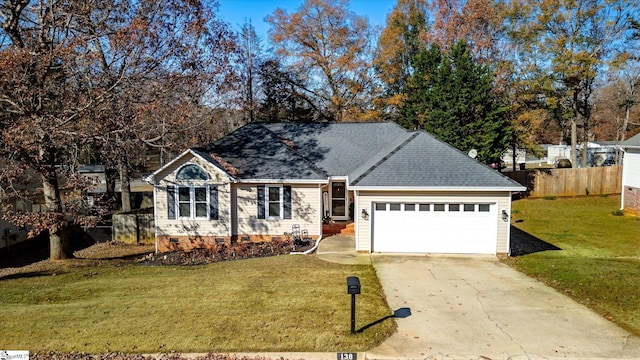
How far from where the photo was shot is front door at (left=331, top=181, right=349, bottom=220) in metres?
19.3

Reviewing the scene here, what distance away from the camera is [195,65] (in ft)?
56.7

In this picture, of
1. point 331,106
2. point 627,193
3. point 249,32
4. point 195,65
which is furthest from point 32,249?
point 627,193

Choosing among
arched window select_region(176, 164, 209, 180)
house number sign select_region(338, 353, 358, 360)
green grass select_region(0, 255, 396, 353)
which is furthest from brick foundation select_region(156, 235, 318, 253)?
house number sign select_region(338, 353, 358, 360)

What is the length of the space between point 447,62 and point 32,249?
85.0ft

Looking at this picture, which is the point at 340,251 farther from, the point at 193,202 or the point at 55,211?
the point at 55,211

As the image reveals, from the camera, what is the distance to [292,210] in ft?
57.7

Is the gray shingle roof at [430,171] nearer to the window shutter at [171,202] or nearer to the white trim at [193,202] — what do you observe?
the white trim at [193,202]

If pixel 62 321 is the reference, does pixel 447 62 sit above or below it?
above

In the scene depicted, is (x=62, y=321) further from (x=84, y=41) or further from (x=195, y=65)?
(x=195, y=65)

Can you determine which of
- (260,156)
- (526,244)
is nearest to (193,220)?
(260,156)

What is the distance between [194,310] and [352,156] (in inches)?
472

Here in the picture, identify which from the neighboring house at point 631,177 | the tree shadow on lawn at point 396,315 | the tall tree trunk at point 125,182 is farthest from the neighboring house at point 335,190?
the neighboring house at point 631,177

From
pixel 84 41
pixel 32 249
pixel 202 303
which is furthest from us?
pixel 32 249

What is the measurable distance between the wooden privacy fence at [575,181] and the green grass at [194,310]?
68.9ft
